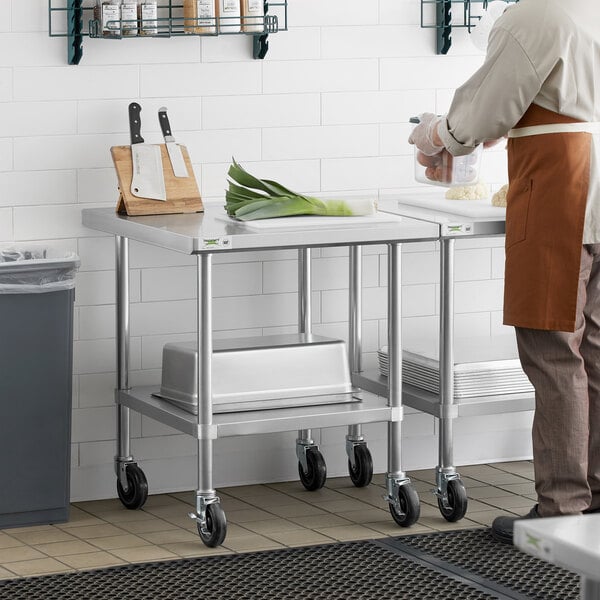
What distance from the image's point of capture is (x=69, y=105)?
437 centimetres

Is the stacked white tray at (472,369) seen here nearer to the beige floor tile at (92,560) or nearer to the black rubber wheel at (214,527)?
the black rubber wheel at (214,527)

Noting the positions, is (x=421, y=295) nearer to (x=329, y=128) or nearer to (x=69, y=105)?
(x=329, y=128)

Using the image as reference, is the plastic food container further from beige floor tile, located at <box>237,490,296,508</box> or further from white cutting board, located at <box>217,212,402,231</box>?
beige floor tile, located at <box>237,490,296,508</box>

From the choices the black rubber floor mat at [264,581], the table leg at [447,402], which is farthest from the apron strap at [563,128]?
the black rubber floor mat at [264,581]

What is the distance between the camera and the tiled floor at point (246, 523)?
12.9 feet

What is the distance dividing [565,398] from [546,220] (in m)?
0.50

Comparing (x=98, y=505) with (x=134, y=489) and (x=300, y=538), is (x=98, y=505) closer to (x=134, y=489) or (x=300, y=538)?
(x=134, y=489)

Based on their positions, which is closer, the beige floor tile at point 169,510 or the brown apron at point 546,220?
the brown apron at point 546,220

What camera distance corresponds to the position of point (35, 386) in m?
4.12

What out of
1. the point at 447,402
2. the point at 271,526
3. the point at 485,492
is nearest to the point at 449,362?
the point at 447,402

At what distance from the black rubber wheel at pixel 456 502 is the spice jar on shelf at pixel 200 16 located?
1.59 meters

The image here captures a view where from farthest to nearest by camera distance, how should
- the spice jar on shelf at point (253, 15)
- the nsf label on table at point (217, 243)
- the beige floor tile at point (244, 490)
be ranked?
the beige floor tile at point (244, 490), the spice jar on shelf at point (253, 15), the nsf label on table at point (217, 243)

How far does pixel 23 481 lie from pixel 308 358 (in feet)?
3.06

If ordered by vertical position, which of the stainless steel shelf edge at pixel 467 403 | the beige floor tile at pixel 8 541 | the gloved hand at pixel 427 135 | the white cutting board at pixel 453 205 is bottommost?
the beige floor tile at pixel 8 541
